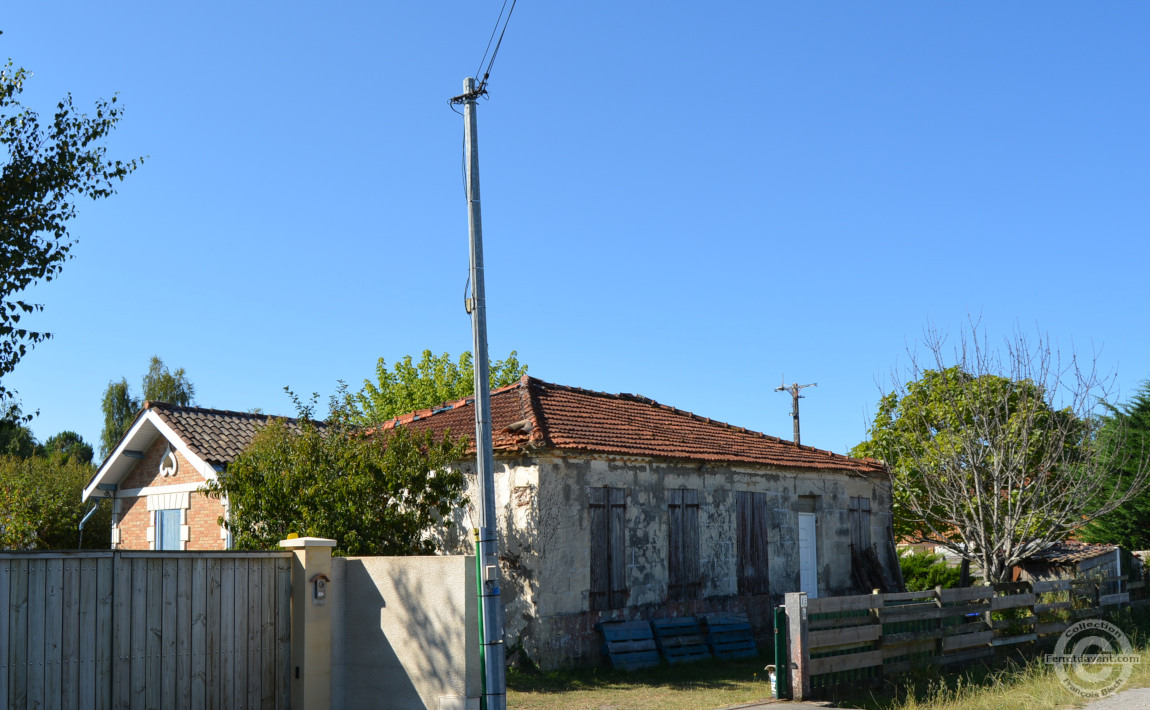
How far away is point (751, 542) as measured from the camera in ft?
56.5

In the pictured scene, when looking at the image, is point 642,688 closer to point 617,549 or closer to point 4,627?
point 617,549

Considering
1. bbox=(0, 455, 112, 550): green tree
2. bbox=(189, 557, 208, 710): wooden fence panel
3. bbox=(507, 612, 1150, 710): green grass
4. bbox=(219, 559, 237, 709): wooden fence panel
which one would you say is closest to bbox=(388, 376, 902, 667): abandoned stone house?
bbox=(507, 612, 1150, 710): green grass

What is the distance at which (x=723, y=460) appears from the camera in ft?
54.5

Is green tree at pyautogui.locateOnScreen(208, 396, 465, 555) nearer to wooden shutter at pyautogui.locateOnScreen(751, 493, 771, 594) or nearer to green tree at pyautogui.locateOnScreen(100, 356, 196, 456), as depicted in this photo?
wooden shutter at pyautogui.locateOnScreen(751, 493, 771, 594)

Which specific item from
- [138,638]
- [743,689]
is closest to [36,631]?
[138,638]

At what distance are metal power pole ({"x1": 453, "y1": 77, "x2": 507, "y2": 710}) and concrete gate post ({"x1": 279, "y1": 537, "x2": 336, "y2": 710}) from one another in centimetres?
184

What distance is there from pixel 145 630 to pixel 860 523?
15280mm

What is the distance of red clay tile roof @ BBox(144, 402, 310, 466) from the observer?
17703 mm

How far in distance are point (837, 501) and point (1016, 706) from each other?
982 centimetres

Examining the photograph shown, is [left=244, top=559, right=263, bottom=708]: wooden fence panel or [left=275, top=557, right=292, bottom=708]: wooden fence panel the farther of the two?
[left=275, top=557, right=292, bottom=708]: wooden fence panel

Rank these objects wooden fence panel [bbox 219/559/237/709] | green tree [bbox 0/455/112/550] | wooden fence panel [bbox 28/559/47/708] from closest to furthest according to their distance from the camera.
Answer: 1. wooden fence panel [bbox 28/559/47/708]
2. wooden fence panel [bbox 219/559/237/709]
3. green tree [bbox 0/455/112/550]

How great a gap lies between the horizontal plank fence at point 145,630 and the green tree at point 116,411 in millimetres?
39793

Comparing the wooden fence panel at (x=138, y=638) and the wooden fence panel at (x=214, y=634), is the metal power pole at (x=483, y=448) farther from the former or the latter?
the wooden fence panel at (x=138, y=638)

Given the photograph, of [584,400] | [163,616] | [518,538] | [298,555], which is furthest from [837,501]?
[163,616]
